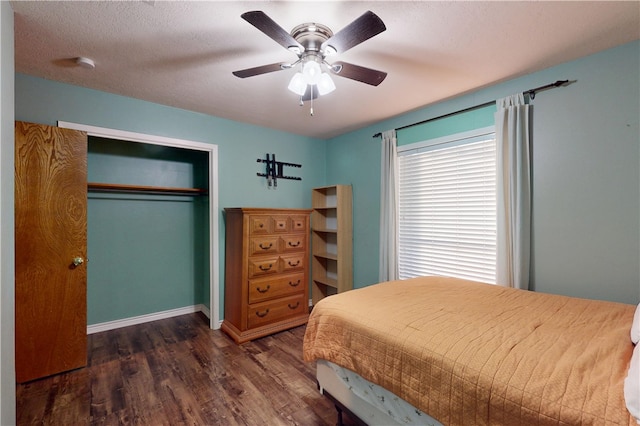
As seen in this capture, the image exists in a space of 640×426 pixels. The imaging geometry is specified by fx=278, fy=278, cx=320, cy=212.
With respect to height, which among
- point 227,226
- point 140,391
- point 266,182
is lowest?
point 140,391

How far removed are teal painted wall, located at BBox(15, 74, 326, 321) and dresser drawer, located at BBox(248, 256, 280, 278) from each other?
57 cm

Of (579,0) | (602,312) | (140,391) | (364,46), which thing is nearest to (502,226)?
(602,312)

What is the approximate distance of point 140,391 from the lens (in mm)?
2100

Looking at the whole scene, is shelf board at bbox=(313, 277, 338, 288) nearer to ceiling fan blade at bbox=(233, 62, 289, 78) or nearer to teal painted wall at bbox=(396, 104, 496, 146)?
teal painted wall at bbox=(396, 104, 496, 146)

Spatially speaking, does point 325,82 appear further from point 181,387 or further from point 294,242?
point 181,387

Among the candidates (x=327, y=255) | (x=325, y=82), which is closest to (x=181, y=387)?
(x=327, y=255)

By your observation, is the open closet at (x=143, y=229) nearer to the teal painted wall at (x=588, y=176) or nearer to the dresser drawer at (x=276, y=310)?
the dresser drawer at (x=276, y=310)

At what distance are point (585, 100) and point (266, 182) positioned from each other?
10.5ft

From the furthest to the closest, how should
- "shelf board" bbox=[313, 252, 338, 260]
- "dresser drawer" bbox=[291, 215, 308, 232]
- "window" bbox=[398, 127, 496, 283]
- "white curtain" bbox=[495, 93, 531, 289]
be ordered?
"shelf board" bbox=[313, 252, 338, 260], "dresser drawer" bbox=[291, 215, 308, 232], "window" bbox=[398, 127, 496, 283], "white curtain" bbox=[495, 93, 531, 289]

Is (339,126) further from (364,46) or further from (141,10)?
(141,10)

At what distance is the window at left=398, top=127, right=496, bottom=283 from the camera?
259 centimetres

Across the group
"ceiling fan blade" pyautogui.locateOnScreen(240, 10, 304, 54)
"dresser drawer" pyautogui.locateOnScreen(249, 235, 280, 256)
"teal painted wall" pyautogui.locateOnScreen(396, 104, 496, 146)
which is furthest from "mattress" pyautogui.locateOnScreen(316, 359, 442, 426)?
"teal painted wall" pyautogui.locateOnScreen(396, 104, 496, 146)

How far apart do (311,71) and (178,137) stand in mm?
2096

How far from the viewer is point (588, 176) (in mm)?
2043
